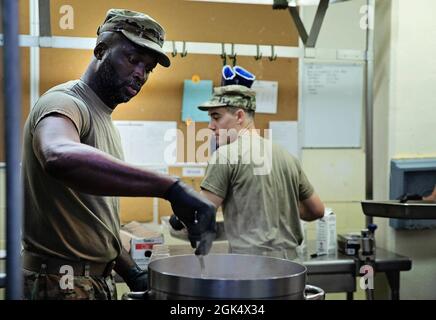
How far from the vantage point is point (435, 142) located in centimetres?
254

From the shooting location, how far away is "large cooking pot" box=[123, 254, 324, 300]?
869 millimetres

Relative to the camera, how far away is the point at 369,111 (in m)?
2.56

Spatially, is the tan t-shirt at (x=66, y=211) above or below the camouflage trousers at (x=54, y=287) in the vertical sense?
above

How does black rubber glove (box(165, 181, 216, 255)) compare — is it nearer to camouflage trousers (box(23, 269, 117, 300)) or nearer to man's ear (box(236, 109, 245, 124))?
camouflage trousers (box(23, 269, 117, 300))

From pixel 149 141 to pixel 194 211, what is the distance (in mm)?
1668

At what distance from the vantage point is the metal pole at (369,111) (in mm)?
2559

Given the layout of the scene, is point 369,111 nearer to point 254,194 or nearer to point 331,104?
point 331,104

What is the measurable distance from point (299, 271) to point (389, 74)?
5.62 ft

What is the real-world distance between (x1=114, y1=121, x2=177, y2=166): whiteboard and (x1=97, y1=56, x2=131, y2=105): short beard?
1147mm

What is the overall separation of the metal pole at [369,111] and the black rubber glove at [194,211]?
1756 mm

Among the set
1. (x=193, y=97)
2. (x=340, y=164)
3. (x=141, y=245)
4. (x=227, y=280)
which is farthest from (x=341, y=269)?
(x=227, y=280)

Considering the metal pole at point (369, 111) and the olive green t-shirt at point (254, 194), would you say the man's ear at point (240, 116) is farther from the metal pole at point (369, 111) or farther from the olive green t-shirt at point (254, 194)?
the metal pole at point (369, 111)

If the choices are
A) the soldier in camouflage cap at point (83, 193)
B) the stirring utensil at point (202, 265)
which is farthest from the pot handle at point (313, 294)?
the soldier in camouflage cap at point (83, 193)

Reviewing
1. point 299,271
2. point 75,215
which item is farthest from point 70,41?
point 299,271
